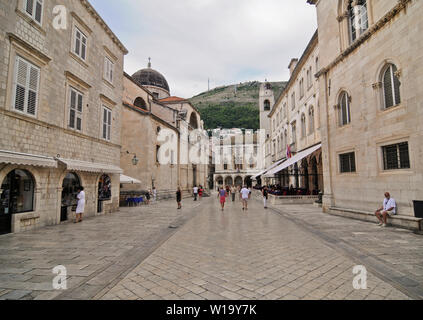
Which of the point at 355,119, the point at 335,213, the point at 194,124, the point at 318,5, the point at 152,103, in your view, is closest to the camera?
the point at 355,119

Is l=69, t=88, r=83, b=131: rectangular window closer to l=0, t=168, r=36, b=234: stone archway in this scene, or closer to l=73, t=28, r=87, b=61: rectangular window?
l=73, t=28, r=87, b=61: rectangular window

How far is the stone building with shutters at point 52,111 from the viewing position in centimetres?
800

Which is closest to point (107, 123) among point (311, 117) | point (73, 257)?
point (73, 257)

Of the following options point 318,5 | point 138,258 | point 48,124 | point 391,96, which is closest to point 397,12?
point 391,96

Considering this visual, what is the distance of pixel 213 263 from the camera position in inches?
195

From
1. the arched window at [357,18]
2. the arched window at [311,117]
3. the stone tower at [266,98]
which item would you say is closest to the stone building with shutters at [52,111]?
the arched window at [357,18]

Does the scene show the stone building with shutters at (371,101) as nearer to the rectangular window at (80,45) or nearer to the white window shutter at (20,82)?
the rectangular window at (80,45)

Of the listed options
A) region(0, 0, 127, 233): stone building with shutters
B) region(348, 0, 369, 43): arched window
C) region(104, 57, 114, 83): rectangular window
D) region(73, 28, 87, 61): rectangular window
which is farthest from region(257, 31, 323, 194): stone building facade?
region(73, 28, 87, 61): rectangular window

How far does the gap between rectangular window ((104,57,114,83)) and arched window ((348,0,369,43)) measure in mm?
13858

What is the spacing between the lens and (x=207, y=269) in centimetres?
458

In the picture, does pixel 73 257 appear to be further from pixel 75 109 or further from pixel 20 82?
pixel 75 109

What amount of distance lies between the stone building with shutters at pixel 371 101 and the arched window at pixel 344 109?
0.17ft
